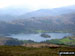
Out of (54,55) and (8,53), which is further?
(8,53)

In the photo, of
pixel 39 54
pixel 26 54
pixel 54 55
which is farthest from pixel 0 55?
pixel 54 55

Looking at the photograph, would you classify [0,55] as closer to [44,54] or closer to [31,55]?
[31,55]

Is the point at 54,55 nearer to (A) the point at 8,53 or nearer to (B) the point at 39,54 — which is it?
(B) the point at 39,54

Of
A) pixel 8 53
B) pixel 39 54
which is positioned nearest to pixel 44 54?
pixel 39 54

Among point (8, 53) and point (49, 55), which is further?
point (8, 53)

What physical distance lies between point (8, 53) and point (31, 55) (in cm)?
840

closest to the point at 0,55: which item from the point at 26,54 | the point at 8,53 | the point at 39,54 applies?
the point at 8,53

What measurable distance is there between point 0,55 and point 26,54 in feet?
27.9

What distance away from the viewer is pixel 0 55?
61406mm

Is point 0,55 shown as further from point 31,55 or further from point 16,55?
point 31,55

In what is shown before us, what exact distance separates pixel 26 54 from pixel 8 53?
6399 millimetres

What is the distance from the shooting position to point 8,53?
63.9 meters

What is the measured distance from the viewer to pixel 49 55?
5962 centimetres

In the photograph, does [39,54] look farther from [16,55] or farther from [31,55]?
[16,55]
